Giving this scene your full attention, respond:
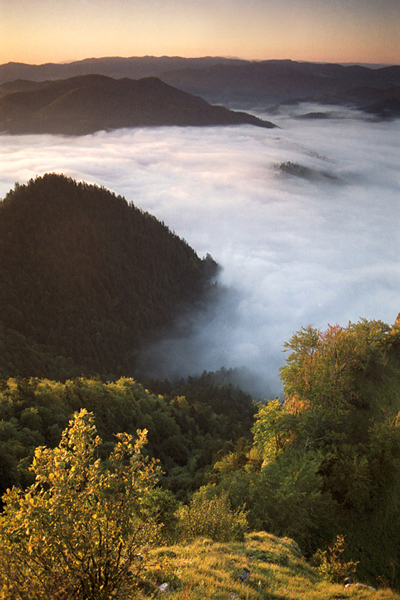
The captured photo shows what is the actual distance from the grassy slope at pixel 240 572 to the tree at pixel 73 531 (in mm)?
3693

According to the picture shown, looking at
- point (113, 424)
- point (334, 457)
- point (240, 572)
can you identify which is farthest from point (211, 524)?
point (113, 424)

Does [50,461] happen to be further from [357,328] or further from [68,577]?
[357,328]

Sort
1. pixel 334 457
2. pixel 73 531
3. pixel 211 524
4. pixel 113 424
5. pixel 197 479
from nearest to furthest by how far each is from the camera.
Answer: pixel 73 531 < pixel 211 524 < pixel 334 457 < pixel 197 479 < pixel 113 424

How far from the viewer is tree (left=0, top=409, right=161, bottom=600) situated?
948 centimetres

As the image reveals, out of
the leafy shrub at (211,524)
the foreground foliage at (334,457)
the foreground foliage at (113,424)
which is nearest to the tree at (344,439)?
the foreground foliage at (334,457)

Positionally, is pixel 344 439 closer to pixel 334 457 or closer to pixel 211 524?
pixel 334 457

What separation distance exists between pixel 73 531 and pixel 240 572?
13.0 metres

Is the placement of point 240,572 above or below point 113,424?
above

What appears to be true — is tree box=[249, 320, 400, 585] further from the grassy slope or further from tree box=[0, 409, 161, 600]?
tree box=[0, 409, 161, 600]

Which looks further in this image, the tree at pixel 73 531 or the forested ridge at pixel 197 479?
the forested ridge at pixel 197 479

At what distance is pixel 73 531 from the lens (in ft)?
32.3

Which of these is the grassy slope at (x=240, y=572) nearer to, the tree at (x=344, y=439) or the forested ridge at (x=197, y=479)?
the forested ridge at (x=197, y=479)

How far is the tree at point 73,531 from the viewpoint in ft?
31.1

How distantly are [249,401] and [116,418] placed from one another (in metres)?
98.7
